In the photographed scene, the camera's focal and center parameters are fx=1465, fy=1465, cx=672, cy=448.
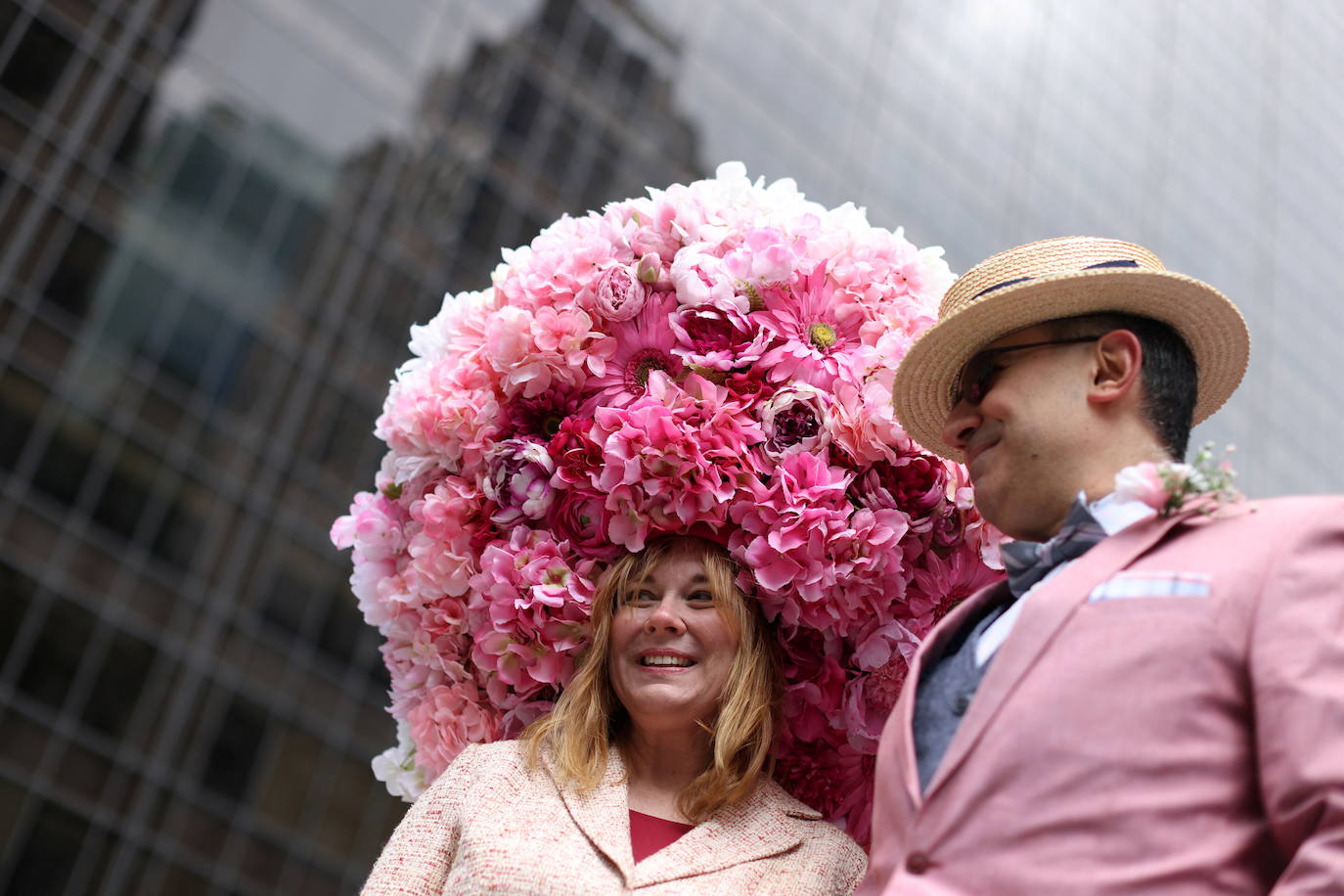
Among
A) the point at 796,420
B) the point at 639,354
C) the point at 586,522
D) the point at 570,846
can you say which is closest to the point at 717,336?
the point at 639,354

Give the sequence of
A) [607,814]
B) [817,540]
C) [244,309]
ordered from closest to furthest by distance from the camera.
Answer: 1. [607,814]
2. [817,540]
3. [244,309]

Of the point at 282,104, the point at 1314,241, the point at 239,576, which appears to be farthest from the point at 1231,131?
the point at 239,576

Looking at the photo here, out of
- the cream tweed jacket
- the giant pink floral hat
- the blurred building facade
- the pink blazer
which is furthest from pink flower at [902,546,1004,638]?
the blurred building facade

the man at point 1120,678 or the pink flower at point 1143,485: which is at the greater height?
the pink flower at point 1143,485

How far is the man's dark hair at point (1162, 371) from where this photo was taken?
117 inches

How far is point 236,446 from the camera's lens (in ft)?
81.4

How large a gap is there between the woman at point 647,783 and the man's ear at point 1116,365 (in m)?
1.21

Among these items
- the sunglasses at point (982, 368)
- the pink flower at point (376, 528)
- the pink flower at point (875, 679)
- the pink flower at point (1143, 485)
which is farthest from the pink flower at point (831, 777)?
the pink flower at point (1143, 485)

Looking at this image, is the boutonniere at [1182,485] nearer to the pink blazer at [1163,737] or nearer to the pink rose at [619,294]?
the pink blazer at [1163,737]

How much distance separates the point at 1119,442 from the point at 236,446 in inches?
922

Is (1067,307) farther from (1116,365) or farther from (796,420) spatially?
(796,420)

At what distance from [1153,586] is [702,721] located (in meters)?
1.57

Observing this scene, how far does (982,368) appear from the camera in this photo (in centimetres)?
324

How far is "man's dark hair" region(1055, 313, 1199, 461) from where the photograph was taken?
Answer: 2.96 m
